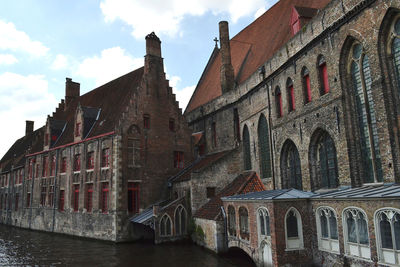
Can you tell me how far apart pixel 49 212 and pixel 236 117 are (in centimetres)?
1459

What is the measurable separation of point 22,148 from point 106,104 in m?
16.5

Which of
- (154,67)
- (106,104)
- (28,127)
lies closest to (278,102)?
(154,67)

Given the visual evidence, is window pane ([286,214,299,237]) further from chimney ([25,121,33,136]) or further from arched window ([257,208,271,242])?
chimney ([25,121,33,136])

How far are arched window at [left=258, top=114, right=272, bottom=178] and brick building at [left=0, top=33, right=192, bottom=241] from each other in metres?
6.27

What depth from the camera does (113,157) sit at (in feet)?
60.0

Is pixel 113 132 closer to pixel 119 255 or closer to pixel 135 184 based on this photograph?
pixel 135 184

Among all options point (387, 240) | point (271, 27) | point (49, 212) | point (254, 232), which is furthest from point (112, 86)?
point (387, 240)

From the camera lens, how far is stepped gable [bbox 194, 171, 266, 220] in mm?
14812

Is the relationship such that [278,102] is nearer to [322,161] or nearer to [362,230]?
[322,161]

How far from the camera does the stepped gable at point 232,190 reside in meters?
14.8

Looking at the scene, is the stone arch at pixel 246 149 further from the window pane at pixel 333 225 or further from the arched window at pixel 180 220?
the window pane at pixel 333 225

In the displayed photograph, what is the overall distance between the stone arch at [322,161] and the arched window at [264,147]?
3396 millimetres

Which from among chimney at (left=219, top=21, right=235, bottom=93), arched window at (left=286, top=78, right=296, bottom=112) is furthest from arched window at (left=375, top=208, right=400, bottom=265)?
chimney at (left=219, top=21, right=235, bottom=93)

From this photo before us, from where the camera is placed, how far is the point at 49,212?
23234mm
